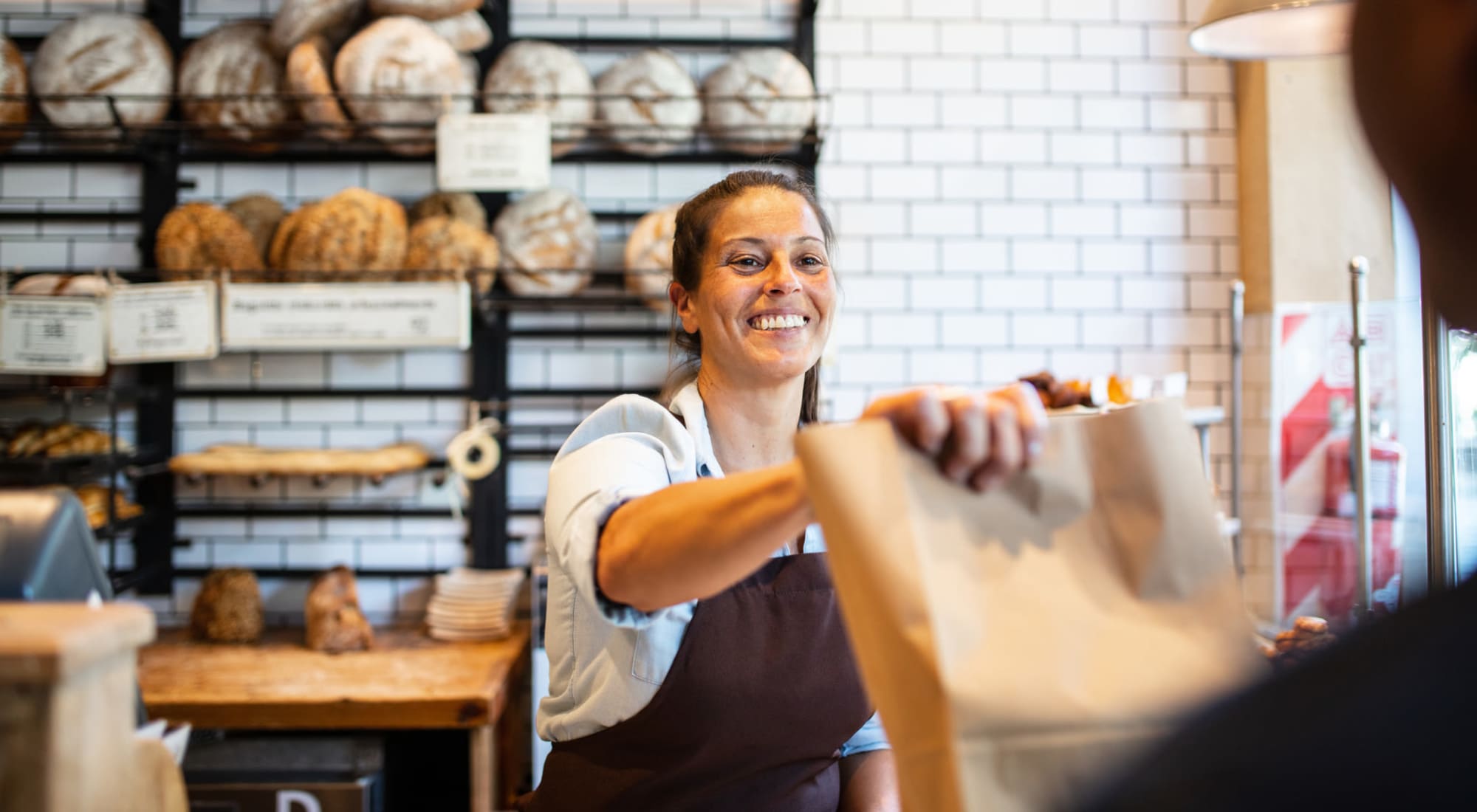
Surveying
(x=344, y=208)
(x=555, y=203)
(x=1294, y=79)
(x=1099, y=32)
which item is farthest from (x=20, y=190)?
(x=1294, y=79)

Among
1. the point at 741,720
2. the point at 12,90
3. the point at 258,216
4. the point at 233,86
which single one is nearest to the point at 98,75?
the point at 12,90

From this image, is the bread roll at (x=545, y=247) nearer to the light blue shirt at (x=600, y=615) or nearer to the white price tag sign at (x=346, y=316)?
the white price tag sign at (x=346, y=316)

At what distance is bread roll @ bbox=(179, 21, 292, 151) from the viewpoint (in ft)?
9.55

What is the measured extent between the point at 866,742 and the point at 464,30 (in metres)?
2.52

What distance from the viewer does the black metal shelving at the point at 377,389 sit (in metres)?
3.15

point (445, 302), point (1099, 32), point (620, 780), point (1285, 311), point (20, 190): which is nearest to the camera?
point (620, 780)

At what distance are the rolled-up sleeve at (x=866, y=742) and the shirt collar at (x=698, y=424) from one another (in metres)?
0.49

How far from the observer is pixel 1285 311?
9.71ft

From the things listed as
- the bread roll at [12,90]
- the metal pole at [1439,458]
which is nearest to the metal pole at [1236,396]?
the metal pole at [1439,458]

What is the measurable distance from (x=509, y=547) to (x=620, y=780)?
2.06m

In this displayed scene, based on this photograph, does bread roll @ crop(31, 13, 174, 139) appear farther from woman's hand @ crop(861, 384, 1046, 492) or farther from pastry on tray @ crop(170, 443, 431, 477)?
woman's hand @ crop(861, 384, 1046, 492)

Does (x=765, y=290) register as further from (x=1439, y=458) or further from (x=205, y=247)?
(x=205, y=247)

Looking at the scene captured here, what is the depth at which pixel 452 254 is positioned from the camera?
2811mm

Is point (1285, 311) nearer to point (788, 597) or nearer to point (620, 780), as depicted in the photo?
point (788, 597)
